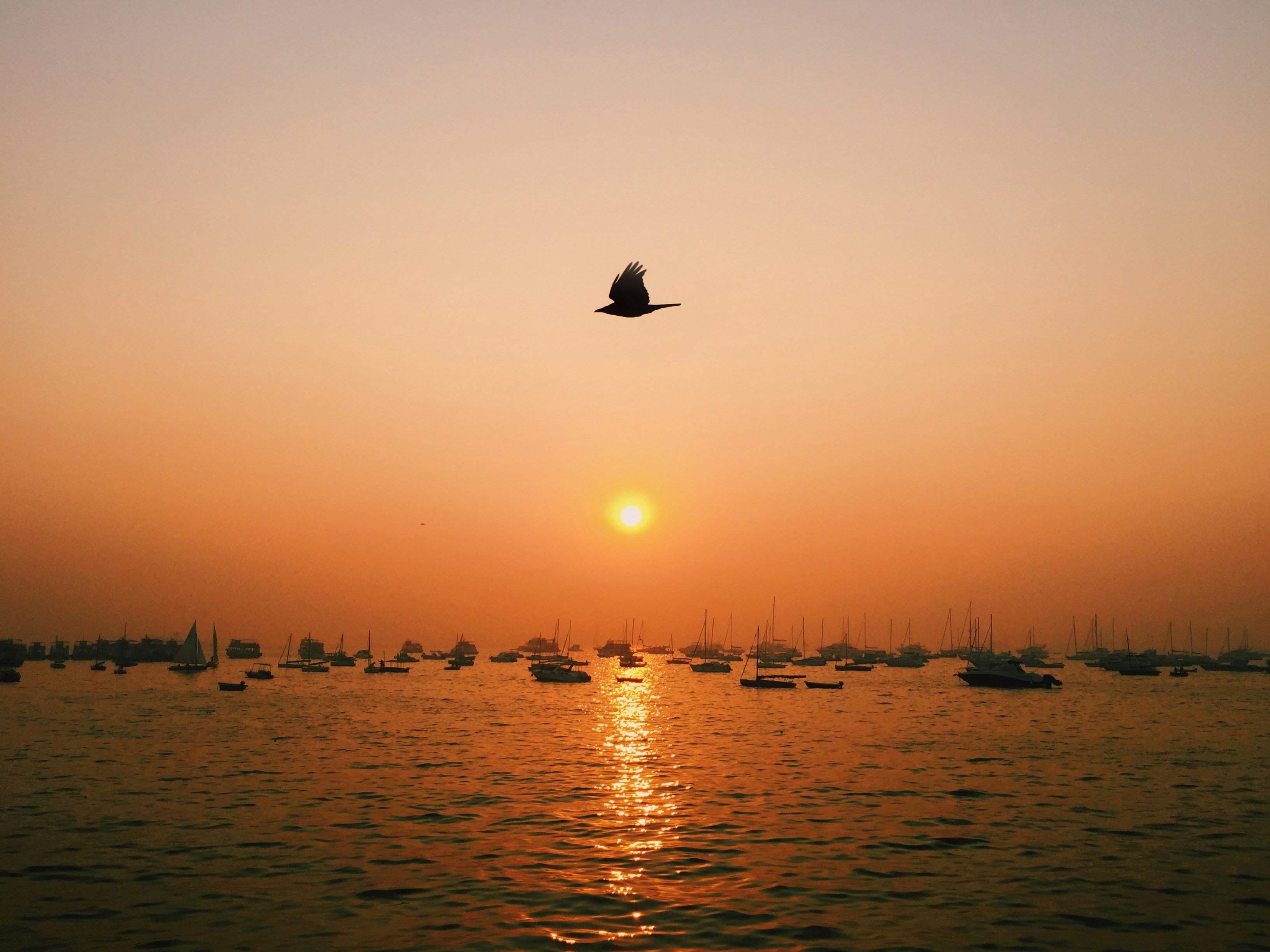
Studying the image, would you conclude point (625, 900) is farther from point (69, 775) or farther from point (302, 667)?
point (302, 667)

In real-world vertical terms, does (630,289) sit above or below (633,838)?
above

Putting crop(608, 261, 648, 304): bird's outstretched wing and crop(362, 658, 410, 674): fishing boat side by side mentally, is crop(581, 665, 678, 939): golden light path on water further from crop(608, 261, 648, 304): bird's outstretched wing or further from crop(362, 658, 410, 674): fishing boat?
crop(362, 658, 410, 674): fishing boat

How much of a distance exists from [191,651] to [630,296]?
146229 millimetres

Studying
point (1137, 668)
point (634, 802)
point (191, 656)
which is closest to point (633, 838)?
point (634, 802)

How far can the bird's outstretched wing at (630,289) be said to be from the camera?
16.6 m

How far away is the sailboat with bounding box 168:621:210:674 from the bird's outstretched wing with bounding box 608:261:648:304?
14454 centimetres

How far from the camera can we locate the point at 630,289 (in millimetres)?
16812

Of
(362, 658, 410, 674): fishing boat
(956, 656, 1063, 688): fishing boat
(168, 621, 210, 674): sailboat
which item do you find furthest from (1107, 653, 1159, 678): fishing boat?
(168, 621, 210, 674): sailboat

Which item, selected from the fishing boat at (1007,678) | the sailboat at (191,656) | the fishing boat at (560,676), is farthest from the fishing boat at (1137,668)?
the sailboat at (191,656)

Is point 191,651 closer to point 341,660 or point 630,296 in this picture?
point 341,660

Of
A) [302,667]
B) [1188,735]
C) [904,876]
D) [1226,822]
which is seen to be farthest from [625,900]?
[302,667]

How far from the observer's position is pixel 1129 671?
515ft

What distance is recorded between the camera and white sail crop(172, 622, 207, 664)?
457 feet

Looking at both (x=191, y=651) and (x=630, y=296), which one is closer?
(x=630, y=296)
